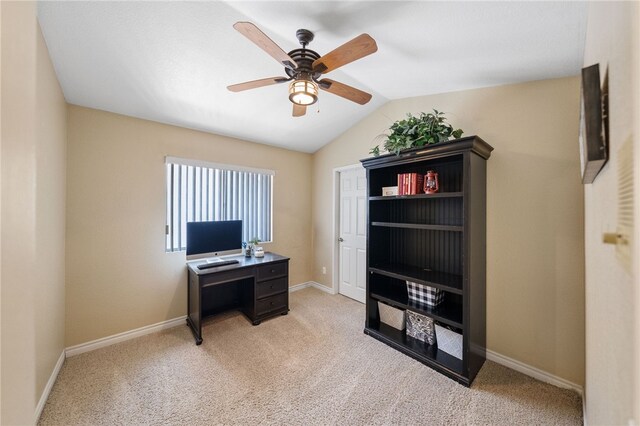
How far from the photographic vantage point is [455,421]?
164 cm

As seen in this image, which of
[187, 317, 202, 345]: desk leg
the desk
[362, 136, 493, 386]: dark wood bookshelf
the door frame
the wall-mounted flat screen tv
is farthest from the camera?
the door frame

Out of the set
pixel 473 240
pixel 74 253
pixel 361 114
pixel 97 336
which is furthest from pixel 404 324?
pixel 74 253

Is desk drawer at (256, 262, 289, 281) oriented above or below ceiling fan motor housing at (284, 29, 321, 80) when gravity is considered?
below

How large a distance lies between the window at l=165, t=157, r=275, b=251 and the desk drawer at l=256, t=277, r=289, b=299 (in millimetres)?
852

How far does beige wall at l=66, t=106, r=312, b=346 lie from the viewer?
2355 mm

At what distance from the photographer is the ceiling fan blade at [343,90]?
1775 millimetres

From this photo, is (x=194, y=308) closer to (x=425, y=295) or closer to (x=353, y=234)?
(x=353, y=234)

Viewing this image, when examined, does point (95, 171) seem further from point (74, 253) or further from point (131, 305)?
point (131, 305)

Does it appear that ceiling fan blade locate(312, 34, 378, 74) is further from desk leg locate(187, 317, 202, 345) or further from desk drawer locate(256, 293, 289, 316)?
desk leg locate(187, 317, 202, 345)

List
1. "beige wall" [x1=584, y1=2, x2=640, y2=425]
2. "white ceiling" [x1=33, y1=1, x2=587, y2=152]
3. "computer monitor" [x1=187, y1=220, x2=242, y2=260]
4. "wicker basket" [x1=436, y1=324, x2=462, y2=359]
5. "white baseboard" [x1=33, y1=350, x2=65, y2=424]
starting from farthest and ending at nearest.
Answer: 1. "computer monitor" [x1=187, y1=220, x2=242, y2=260]
2. "wicker basket" [x1=436, y1=324, x2=462, y2=359]
3. "white baseboard" [x1=33, y1=350, x2=65, y2=424]
4. "white ceiling" [x1=33, y1=1, x2=587, y2=152]
5. "beige wall" [x1=584, y1=2, x2=640, y2=425]

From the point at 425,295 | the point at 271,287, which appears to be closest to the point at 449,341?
the point at 425,295

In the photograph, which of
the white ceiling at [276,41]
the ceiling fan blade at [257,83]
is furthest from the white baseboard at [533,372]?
the ceiling fan blade at [257,83]

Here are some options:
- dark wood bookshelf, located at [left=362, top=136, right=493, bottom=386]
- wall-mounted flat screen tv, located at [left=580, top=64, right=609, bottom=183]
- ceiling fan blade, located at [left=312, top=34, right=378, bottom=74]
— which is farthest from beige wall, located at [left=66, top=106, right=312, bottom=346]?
wall-mounted flat screen tv, located at [left=580, top=64, right=609, bottom=183]

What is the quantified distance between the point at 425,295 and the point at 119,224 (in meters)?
3.22
